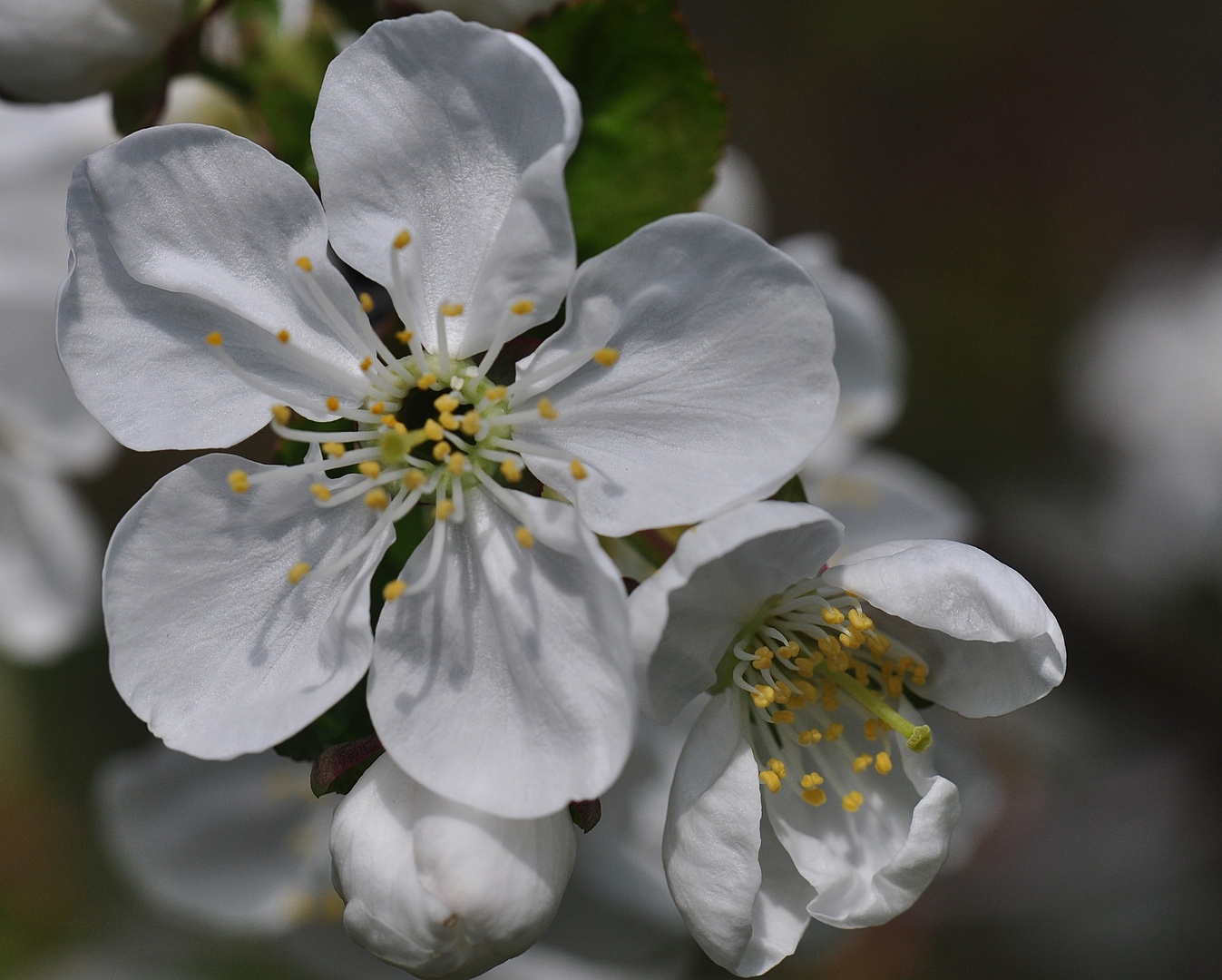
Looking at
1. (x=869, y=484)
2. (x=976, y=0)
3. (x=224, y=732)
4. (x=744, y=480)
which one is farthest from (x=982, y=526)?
(x=224, y=732)

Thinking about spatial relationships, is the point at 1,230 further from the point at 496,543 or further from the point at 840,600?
the point at 840,600

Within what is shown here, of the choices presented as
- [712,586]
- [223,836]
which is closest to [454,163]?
[712,586]

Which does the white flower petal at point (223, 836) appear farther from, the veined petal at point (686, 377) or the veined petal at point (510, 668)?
the veined petal at point (686, 377)

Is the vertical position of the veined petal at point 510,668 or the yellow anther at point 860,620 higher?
the yellow anther at point 860,620

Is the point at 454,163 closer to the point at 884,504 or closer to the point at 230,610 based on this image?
the point at 230,610

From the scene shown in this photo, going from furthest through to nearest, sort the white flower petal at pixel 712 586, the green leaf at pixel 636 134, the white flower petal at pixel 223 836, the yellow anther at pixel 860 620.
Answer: the white flower petal at pixel 223 836
the green leaf at pixel 636 134
the yellow anther at pixel 860 620
the white flower petal at pixel 712 586

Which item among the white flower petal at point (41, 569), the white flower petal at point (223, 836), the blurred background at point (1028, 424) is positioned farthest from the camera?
the blurred background at point (1028, 424)

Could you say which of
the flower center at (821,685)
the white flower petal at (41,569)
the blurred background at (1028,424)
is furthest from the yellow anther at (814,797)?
the white flower petal at (41,569)
